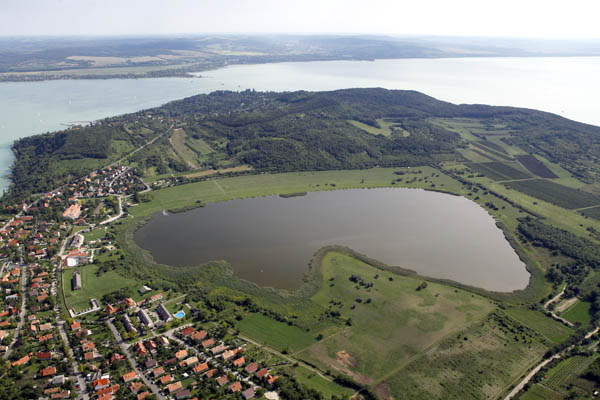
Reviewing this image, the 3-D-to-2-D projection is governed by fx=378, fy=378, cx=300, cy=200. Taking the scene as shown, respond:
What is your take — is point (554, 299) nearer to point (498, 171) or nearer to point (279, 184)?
point (498, 171)

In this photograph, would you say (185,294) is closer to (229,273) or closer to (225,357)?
(229,273)

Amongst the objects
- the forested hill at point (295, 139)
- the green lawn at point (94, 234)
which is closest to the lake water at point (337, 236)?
the green lawn at point (94, 234)

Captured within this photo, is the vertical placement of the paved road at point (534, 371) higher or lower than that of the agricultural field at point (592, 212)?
lower

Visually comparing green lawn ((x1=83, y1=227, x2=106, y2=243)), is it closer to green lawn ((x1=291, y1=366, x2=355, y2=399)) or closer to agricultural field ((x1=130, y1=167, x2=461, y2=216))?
agricultural field ((x1=130, y1=167, x2=461, y2=216))

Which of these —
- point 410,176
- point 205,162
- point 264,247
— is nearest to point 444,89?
point 410,176

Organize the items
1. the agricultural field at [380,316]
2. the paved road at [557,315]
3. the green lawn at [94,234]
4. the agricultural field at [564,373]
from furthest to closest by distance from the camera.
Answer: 1. the green lawn at [94,234]
2. the paved road at [557,315]
3. the agricultural field at [380,316]
4. the agricultural field at [564,373]

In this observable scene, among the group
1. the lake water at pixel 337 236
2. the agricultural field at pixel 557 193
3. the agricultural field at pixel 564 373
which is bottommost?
the agricultural field at pixel 564 373

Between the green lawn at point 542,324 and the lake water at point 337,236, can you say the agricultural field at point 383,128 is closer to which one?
the lake water at point 337,236

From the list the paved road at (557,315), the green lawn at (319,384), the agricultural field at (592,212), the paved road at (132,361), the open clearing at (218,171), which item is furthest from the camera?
the open clearing at (218,171)
